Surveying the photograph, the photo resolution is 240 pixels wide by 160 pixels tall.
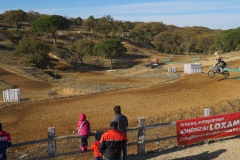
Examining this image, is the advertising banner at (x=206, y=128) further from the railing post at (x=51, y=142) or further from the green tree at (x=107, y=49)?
the green tree at (x=107, y=49)

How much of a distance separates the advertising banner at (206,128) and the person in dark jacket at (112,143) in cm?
341

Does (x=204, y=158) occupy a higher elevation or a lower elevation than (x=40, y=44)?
lower

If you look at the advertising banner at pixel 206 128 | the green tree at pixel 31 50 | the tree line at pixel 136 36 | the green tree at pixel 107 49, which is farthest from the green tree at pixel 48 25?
the advertising banner at pixel 206 128

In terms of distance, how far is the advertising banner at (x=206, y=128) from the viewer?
9172 millimetres

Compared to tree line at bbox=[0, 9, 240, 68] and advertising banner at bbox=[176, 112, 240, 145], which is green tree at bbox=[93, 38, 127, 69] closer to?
tree line at bbox=[0, 9, 240, 68]

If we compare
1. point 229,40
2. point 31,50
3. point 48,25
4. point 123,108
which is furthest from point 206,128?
point 229,40

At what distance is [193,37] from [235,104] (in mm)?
102096

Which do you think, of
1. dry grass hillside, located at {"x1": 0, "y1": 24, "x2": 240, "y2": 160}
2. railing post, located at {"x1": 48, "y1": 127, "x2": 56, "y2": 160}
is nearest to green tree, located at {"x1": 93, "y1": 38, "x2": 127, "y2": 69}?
dry grass hillside, located at {"x1": 0, "y1": 24, "x2": 240, "y2": 160}

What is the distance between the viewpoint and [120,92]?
22156mm

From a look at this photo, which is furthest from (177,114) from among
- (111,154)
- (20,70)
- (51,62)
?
(51,62)

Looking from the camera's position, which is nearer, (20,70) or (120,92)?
(120,92)

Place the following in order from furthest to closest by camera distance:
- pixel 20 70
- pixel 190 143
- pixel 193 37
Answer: pixel 193 37, pixel 20 70, pixel 190 143

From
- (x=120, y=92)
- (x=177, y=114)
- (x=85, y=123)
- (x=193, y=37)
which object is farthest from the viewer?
(x=193, y=37)

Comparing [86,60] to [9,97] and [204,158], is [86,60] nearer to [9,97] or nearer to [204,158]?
[9,97]
